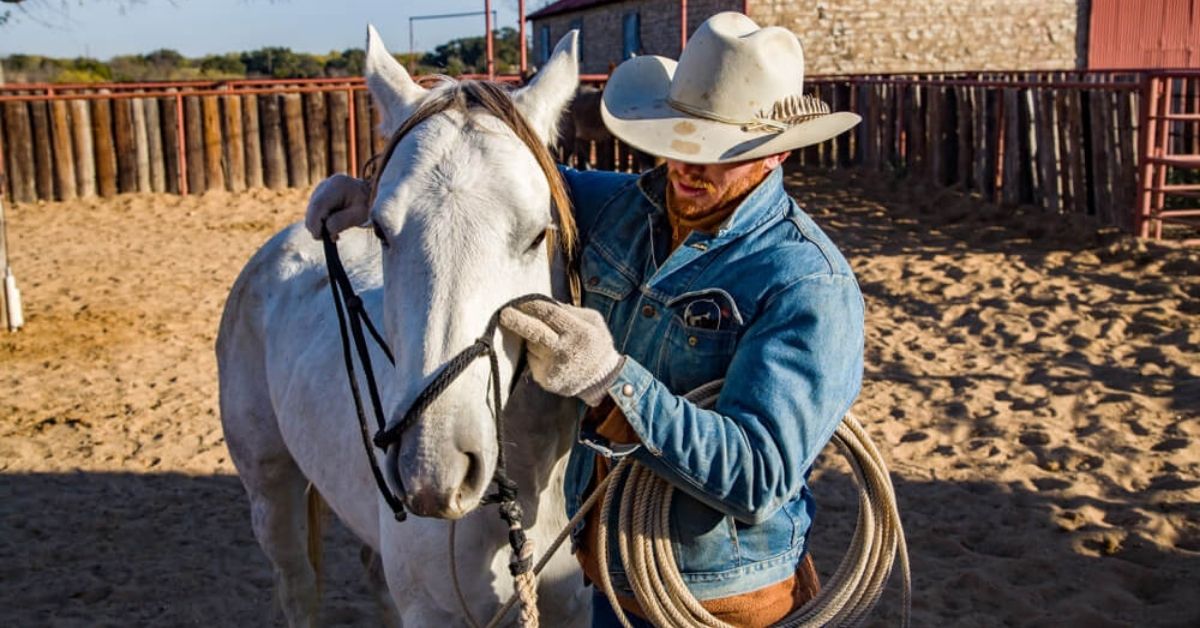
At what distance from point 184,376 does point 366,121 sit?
24.6 feet

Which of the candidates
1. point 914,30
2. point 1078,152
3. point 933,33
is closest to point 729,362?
point 1078,152

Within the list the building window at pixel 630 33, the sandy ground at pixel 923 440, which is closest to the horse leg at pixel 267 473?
the sandy ground at pixel 923 440

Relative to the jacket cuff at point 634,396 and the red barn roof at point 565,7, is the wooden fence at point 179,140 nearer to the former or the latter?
the jacket cuff at point 634,396

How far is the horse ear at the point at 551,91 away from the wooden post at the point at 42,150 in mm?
12731

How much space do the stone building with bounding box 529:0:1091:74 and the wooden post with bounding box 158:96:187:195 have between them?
12579 millimetres

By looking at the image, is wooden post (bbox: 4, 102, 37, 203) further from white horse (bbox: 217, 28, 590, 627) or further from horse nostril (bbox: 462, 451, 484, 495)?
horse nostril (bbox: 462, 451, 484, 495)

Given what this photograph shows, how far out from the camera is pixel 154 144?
1340 centimetres

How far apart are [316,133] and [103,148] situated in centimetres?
258

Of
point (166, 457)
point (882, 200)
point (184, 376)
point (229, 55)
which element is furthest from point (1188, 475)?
point (229, 55)

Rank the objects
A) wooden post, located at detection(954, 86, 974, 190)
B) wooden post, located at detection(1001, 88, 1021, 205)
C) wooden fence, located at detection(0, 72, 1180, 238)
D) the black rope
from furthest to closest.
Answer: wooden post, located at detection(954, 86, 974, 190) < wooden fence, located at detection(0, 72, 1180, 238) < wooden post, located at detection(1001, 88, 1021, 205) < the black rope

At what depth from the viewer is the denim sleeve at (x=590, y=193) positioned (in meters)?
2.26

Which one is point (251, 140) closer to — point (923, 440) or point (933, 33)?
point (923, 440)

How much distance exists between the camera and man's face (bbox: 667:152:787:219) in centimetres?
199

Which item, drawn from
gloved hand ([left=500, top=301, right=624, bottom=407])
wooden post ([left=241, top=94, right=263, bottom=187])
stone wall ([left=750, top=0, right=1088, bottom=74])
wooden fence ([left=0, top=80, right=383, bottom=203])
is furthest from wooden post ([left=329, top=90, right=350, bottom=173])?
gloved hand ([left=500, top=301, right=624, bottom=407])
